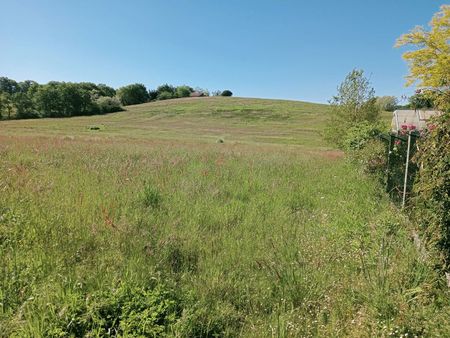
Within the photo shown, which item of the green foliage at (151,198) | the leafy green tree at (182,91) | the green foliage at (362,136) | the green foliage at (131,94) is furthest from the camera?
the leafy green tree at (182,91)

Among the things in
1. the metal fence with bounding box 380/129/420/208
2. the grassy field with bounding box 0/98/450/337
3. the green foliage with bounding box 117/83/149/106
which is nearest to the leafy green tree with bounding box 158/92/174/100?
the green foliage with bounding box 117/83/149/106

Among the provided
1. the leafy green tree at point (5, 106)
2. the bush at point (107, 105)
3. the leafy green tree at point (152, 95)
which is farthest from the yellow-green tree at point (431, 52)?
the leafy green tree at point (152, 95)

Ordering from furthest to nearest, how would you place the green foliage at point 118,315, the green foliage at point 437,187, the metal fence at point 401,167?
the metal fence at point 401,167 → the green foliage at point 437,187 → the green foliage at point 118,315

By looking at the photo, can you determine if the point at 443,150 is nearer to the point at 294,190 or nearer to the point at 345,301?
the point at 345,301

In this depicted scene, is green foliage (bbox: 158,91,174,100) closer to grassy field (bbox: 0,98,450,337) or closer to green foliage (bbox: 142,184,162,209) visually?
grassy field (bbox: 0,98,450,337)

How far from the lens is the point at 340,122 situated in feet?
63.7

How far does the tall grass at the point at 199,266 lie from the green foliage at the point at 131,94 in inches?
3968

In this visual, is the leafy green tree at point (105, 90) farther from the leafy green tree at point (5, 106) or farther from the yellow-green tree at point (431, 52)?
the yellow-green tree at point (431, 52)

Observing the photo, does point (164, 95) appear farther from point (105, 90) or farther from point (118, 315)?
point (118, 315)

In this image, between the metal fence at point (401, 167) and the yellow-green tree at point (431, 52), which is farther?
the yellow-green tree at point (431, 52)

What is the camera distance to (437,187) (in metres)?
2.70

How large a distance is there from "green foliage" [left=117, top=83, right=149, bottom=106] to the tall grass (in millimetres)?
100785

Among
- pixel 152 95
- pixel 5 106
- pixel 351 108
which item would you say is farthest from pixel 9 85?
pixel 351 108

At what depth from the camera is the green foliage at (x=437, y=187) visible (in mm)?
2641
